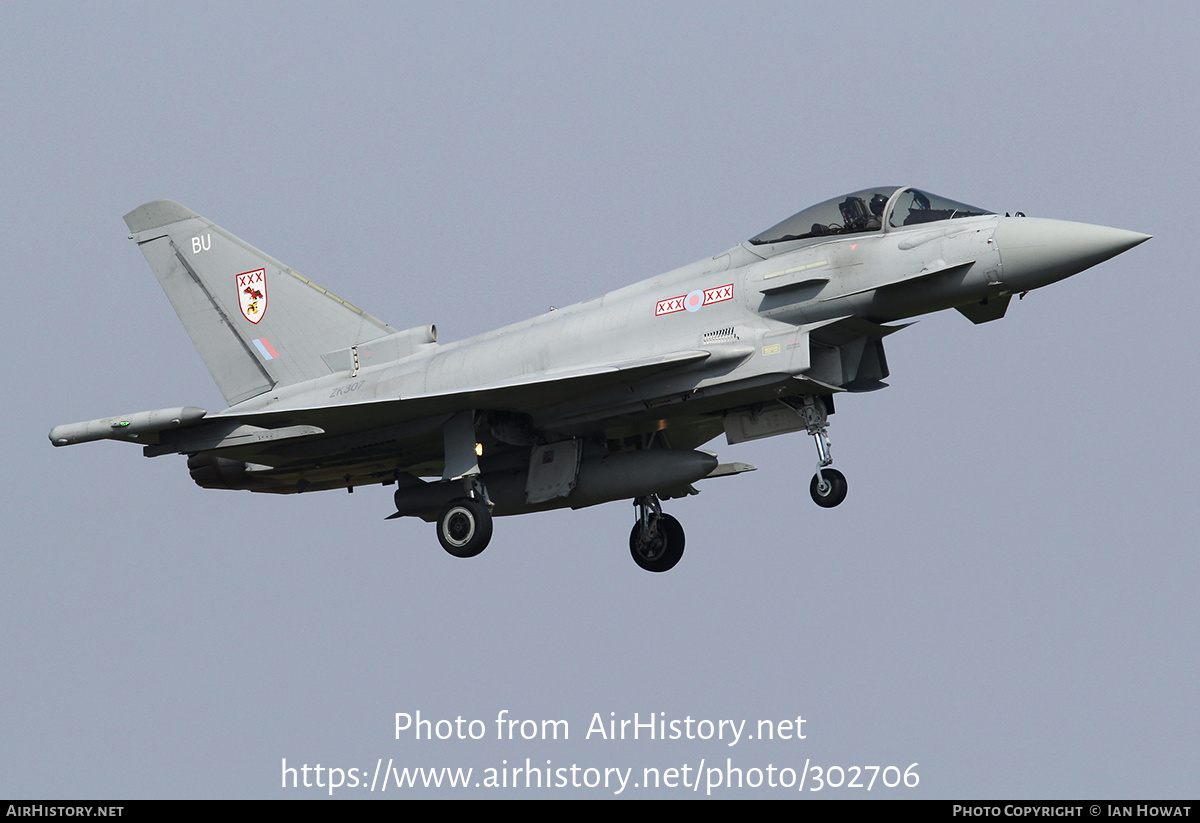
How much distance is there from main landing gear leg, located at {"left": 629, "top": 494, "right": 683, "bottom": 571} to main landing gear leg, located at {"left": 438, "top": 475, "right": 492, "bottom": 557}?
2.97 meters

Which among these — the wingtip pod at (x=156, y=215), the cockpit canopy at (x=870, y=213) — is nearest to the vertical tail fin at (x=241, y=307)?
the wingtip pod at (x=156, y=215)

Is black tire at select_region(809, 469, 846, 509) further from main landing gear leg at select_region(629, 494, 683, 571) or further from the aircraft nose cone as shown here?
main landing gear leg at select_region(629, 494, 683, 571)

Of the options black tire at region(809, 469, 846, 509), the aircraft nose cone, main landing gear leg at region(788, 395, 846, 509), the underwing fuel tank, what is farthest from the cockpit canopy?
the underwing fuel tank

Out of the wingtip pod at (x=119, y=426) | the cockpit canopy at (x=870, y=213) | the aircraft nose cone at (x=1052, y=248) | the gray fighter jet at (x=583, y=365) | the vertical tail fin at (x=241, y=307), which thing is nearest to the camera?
the aircraft nose cone at (x=1052, y=248)

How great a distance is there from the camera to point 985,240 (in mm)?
14836

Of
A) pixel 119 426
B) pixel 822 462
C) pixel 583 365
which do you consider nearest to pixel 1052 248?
pixel 822 462

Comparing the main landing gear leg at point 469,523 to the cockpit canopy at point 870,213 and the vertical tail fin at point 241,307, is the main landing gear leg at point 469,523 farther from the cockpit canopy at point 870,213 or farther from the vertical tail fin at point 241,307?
the cockpit canopy at point 870,213

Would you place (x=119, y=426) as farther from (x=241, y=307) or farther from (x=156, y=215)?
(x=156, y=215)

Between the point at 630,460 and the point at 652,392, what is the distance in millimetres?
1718

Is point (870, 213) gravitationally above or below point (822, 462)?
above

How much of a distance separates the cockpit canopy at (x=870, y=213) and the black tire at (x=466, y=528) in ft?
15.4

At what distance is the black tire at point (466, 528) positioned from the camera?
17.1 m

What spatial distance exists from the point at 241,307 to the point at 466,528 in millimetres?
4998

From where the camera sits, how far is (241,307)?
19.5 m
